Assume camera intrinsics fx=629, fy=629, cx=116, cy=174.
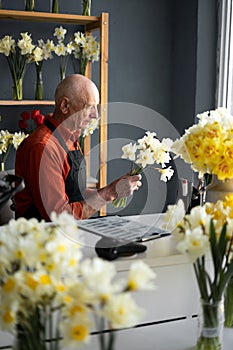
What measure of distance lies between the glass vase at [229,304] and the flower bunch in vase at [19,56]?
2549 mm

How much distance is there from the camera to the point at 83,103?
3055mm

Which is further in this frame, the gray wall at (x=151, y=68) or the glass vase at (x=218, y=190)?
the gray wall at (x=151, y=68)

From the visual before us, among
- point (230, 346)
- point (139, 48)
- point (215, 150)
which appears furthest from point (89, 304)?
point (139, 48)

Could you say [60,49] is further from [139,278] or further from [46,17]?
[139,278]

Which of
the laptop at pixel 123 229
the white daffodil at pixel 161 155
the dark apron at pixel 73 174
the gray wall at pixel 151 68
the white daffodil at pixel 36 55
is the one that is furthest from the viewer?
the gray wall at pixel 151 68

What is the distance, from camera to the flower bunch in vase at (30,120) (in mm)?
3953

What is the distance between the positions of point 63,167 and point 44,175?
182 millimetres

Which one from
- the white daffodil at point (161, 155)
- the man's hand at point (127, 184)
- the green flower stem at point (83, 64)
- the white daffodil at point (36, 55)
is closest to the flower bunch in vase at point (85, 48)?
the green flower stem at point (83, 64)

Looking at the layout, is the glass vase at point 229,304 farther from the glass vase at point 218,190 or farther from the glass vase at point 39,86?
the glass vase at point 39,86

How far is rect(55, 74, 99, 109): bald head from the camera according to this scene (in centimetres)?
304

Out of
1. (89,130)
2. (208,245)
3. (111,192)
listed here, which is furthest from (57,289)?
(89,130)

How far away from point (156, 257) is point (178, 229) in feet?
1.25

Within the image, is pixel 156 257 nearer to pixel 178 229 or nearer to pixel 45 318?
pixel 178 229

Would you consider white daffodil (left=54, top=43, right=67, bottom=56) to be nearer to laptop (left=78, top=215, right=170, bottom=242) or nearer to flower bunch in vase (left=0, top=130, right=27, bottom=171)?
flower bunch in vase (left=0, top=130, right=27, bottom=171)
